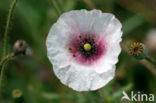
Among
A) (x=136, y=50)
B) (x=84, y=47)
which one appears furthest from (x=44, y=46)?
(x=136, y=50)

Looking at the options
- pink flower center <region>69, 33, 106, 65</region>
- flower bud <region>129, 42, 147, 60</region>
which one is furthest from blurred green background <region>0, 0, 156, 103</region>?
flower bud <region>129, 42, 147, 60</region>

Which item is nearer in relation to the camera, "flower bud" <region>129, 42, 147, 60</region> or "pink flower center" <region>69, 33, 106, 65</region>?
"flower bud" <region>129, 42, 147, 60</region>

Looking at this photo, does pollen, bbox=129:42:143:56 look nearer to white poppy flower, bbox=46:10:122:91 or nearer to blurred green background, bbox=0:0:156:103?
white poppy flower, bbox=46:10:122:91

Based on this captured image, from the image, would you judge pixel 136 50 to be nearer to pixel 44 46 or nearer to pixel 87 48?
pixel 87 48

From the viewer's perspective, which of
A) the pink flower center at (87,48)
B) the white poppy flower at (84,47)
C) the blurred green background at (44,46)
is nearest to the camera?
the white poppy flower at (84,47)

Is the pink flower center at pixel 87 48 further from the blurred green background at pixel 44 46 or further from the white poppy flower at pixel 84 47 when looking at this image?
the blurred green background at pixel 44 46

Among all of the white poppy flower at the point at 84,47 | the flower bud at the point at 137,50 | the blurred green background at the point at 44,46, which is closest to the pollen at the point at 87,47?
the white poppy flower at the point at 84,47

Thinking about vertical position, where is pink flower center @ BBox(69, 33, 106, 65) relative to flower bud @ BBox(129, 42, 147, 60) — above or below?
above
